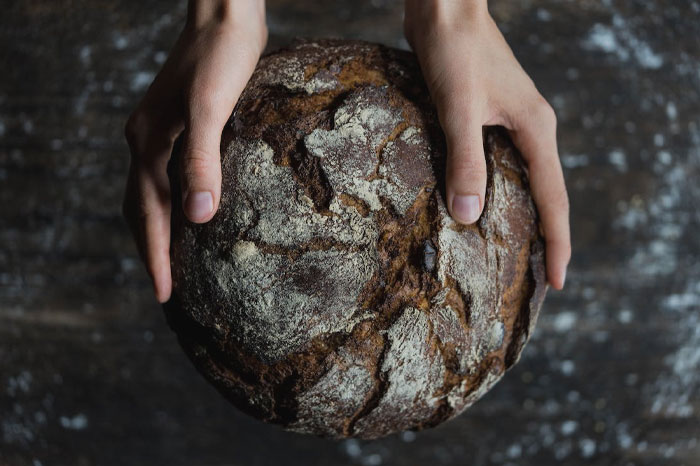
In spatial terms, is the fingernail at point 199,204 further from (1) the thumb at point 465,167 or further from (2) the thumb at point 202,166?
(1) the thumb at point 465,167

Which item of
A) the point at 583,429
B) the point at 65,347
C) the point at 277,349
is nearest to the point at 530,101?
the point at 277,349

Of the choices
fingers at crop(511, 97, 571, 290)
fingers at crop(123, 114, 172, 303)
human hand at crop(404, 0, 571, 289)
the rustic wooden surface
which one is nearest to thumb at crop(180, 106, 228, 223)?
fingers at crop(123, 114, 172, 303)

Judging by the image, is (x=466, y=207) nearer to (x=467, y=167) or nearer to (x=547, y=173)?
(x=467, y=167)

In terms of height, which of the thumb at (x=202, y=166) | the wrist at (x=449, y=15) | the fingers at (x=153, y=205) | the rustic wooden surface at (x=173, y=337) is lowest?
the rustic wooden surface at (x=173, y=337)

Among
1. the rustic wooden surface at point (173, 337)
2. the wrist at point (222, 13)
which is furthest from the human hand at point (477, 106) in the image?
the rustic wooden surface at point (173, 337)

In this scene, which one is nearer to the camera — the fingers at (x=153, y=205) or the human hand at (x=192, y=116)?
the human hand at (x=192, y=116)

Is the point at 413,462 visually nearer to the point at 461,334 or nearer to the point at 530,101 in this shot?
the point at 461,334

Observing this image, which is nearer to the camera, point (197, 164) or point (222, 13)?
point (197, 164)

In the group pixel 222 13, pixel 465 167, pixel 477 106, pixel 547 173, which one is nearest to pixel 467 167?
pixel 465 167
